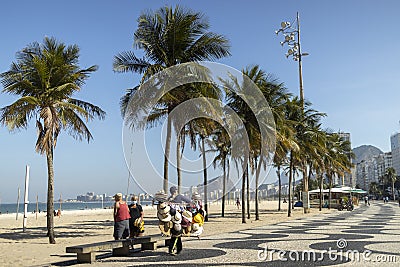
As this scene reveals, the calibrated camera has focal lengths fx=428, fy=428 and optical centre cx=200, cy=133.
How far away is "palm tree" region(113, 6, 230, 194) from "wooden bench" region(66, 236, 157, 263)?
6.90m

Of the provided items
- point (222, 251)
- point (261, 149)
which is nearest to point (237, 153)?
point (261, 149)

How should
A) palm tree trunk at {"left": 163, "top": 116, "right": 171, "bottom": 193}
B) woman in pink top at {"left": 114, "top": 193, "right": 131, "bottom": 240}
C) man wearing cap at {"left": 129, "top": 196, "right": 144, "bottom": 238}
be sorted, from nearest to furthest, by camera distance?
woman in pink top at {"left": 114, "top": 193, "right": 131, "bottom": 240} → man wearing cap at {"left": 129, "top": 196, "right": 144, "bottom": 238} → palm tree trunk at {"left": 163, "top": 116, "right": 171, "bottom": 193}

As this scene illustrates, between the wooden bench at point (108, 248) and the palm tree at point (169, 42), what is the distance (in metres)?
6.90

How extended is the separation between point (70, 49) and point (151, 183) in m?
5.77

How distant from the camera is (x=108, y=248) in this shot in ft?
31.3

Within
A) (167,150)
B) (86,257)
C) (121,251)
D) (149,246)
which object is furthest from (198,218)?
(167,150)

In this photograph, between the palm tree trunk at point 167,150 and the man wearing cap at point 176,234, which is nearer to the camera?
the man wearing cap at point 176,234

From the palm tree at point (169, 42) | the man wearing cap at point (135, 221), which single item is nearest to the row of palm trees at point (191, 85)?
the palm tree at point (169, 42)

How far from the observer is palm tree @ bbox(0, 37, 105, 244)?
1462cm

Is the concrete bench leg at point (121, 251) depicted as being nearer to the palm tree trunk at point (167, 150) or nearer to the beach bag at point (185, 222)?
the beach bag at point (185, 222)

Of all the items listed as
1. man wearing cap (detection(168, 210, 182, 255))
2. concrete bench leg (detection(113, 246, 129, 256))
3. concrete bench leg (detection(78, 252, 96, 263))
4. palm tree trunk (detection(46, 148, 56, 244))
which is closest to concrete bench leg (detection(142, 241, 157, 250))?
concrete bench leg (detection(113, 246, 129, 256))

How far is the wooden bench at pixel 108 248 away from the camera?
919cm

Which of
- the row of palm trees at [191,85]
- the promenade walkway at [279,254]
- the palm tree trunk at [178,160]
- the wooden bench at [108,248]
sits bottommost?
the promenade walkway at [279,254]

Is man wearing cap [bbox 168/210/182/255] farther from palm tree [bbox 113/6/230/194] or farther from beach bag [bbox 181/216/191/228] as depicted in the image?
palm tree [bbox 113/6/230/194]
